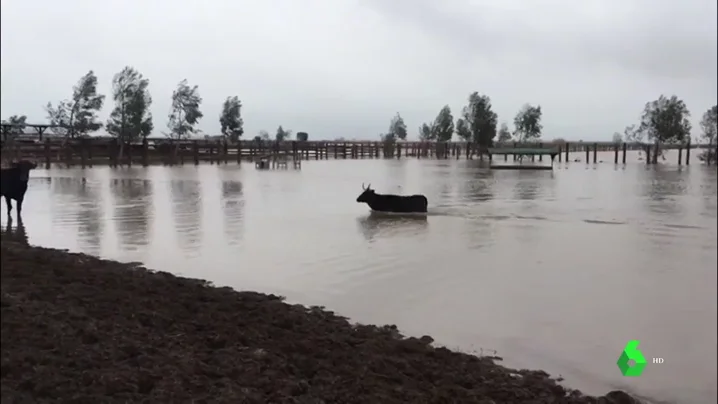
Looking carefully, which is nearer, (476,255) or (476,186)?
(476,255)

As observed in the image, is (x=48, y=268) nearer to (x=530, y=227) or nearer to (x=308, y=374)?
(x=308, y=374)

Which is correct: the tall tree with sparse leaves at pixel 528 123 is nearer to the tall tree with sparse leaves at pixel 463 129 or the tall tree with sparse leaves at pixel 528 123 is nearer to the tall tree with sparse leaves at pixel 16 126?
the tall tree with sparse leaves at pixel 463 129

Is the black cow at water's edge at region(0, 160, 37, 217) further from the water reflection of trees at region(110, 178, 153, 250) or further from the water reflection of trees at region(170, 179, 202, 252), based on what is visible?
the water reflection of trees at region(170, 179, 202, 252)

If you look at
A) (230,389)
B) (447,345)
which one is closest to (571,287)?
(447,345)

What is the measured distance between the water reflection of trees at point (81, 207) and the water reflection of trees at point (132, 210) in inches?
10.2

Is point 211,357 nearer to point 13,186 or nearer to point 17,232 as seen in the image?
point 17,232

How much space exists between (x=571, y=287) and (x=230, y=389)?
351 centimetres

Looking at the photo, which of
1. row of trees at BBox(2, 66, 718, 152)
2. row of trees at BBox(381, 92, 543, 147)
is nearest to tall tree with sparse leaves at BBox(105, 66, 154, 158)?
row of trees at BBox(2, 66, 718, 152)

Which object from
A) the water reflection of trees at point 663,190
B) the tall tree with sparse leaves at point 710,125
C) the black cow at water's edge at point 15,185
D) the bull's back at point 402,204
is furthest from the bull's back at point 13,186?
the water reflection of trees at point 663,190

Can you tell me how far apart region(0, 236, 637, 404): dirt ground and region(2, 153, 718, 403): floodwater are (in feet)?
1.69

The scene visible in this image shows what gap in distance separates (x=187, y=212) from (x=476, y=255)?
5230mm

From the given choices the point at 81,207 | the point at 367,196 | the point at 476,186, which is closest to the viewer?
the point at 81,207

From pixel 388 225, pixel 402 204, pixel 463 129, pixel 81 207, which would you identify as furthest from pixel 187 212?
pixel 463 129

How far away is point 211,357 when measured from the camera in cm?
272
